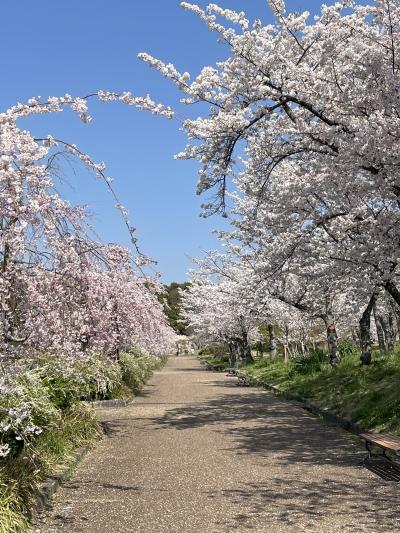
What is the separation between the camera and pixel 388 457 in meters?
8.87

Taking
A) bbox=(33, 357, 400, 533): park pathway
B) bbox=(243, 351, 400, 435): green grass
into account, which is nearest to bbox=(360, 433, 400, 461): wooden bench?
bbox=(33, 357, 400, 533): park pathway

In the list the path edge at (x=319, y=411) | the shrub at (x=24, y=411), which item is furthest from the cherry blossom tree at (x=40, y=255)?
the path edge at (x=319, y=411)

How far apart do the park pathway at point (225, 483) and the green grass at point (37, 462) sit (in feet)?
0.94

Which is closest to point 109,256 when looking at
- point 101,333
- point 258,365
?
point 101,333

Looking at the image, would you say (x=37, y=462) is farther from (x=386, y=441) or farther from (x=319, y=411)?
(x=319, y=411)

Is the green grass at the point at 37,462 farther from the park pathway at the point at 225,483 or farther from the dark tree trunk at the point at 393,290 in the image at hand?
the dark tree trunk at the point at 393,290

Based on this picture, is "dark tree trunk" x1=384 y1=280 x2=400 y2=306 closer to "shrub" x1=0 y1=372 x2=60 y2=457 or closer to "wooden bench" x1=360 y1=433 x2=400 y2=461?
"wooden bench" x1=360 y1=433 x2=400 y2=461

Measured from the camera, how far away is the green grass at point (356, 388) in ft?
36.8

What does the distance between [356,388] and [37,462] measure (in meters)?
8.80

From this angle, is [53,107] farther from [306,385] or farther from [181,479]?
[306,385]

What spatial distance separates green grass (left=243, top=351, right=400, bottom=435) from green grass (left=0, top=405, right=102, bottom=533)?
17.2 ft

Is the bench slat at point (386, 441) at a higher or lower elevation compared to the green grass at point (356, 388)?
lower

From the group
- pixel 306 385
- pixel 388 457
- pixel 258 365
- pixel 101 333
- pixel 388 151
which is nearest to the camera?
pixel 388 151

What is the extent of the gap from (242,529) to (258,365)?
26.3m
